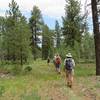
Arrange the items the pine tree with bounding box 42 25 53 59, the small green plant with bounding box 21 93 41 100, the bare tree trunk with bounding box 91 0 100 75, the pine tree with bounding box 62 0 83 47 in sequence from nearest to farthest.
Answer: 1. the small green plant with bounding box 21 93 41 100
2. the bare tree trunk with bounding box 91 0 100 75
3. the pine tree with bounding box 62 0 83 47
4. the pine tree with bounding box 42 25 53 59

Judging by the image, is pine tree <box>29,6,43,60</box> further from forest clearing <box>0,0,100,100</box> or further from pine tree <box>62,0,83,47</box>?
pine tree <box>62,0,83,47</box>

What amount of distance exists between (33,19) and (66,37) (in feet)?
74.6

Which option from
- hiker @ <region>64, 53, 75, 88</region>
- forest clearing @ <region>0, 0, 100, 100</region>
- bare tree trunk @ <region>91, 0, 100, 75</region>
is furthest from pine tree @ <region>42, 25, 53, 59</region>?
hiker @ <region>64, 53, 75, 88</region>

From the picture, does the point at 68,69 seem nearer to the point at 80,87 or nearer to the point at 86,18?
the point at 80,87

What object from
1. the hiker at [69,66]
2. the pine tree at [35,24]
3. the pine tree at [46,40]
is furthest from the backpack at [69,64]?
the pine tree at [46,40]

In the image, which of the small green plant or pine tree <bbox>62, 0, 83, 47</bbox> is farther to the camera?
pine tree <bbox>62, 0, 83, 47</bbox>

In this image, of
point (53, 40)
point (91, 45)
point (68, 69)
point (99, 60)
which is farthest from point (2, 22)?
point (68, 69)

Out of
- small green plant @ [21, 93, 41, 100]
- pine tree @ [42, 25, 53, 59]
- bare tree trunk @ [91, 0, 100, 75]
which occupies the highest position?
pine tree @ [42, 25, 53, 59]

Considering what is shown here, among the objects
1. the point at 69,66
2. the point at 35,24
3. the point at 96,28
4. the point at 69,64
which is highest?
the point at 35,24

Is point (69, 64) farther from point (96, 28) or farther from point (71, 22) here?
point (71, 22)

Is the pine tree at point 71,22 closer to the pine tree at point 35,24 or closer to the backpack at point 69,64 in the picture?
the pine tree at point 35,24

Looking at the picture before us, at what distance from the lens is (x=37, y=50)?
9062cm

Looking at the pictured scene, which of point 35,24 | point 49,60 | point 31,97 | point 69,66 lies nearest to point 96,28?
point 69,66

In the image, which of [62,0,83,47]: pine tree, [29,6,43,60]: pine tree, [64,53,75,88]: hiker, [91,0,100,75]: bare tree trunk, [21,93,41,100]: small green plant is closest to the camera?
[21,93,41,100]: small green plant
